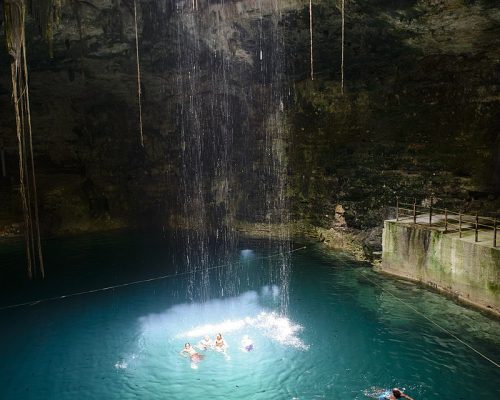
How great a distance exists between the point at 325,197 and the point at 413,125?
19.3 feet

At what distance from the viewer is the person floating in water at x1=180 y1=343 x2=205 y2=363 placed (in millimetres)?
11484

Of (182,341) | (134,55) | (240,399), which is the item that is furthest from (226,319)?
(134,55)

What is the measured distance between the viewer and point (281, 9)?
17969mm

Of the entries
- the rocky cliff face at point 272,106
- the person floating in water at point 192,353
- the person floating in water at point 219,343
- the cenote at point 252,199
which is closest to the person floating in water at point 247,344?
the cenote at point 252,199

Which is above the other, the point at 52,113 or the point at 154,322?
the point at 52,113

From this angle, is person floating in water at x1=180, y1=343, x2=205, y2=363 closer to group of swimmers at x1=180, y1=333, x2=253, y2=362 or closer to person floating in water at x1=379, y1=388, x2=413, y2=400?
group of swimmers at x1=180, y1=333, x2=253, y2=362

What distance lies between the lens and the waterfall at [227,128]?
1973 centimetres

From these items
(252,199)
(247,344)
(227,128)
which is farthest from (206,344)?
(227,128)

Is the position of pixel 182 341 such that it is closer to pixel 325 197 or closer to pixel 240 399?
pixel 240 399

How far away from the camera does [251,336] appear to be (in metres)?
12.9

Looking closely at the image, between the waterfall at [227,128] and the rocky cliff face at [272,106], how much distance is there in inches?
4.8

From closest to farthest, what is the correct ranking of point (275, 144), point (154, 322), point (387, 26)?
point (154, 322), point (387, 26), point (275, 144)

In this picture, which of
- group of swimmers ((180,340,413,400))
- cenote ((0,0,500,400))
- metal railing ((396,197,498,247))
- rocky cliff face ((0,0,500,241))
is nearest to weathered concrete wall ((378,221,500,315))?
cenote ((0,0,500,400))

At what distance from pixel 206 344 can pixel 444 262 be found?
350 inches
